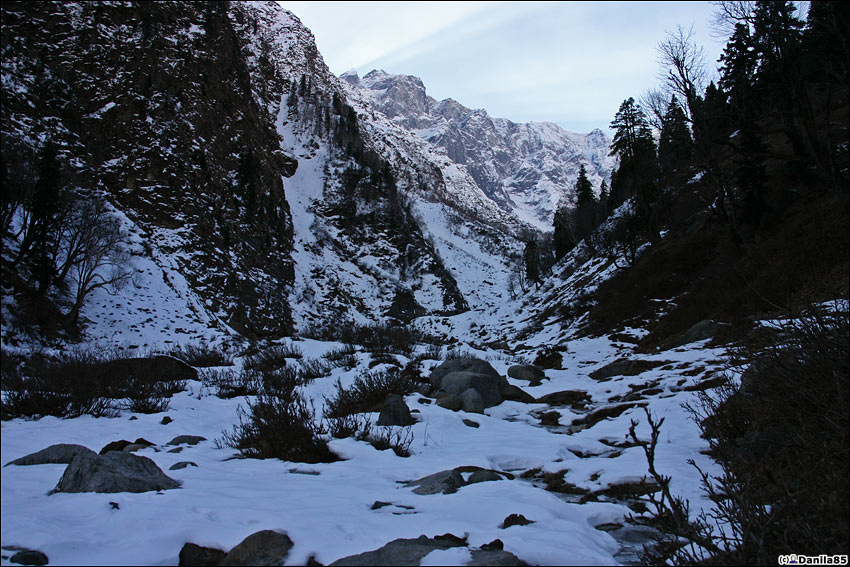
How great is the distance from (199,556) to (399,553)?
1.01 meters

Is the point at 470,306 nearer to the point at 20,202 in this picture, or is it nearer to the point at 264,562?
the point at 20,202

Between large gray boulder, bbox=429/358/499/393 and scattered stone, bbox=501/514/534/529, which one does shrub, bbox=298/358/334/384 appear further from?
scattered stone, bbox=501/514/534/529

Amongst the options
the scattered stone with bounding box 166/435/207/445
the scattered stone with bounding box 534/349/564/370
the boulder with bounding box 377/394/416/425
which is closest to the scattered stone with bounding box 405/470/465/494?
the boulder with bounding box 377/394/416/425

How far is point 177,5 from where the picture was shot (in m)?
43.4

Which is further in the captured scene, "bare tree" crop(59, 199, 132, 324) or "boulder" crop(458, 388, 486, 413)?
"bare tree" crop(59, 199, 132, 324)

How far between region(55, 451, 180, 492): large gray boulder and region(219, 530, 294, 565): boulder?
1352 mm

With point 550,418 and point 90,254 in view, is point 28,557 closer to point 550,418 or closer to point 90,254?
point 550,418

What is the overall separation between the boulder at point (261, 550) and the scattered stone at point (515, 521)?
1406mm

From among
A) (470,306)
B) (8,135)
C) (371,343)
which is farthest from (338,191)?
(371,343)

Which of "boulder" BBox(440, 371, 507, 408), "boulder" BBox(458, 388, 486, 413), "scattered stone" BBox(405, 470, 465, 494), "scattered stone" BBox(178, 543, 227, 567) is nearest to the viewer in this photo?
"scattered stone" BBox(178, 543, 227, 567)

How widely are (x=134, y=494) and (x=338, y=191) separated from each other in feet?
194

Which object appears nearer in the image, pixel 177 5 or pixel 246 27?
pixel 177 5

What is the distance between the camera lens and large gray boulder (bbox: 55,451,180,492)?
2879mm

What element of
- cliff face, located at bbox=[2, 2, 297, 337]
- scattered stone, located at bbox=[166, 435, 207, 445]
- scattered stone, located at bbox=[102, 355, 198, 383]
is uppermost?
cliff face, located at bbox=[2, 2, 297, 337]
